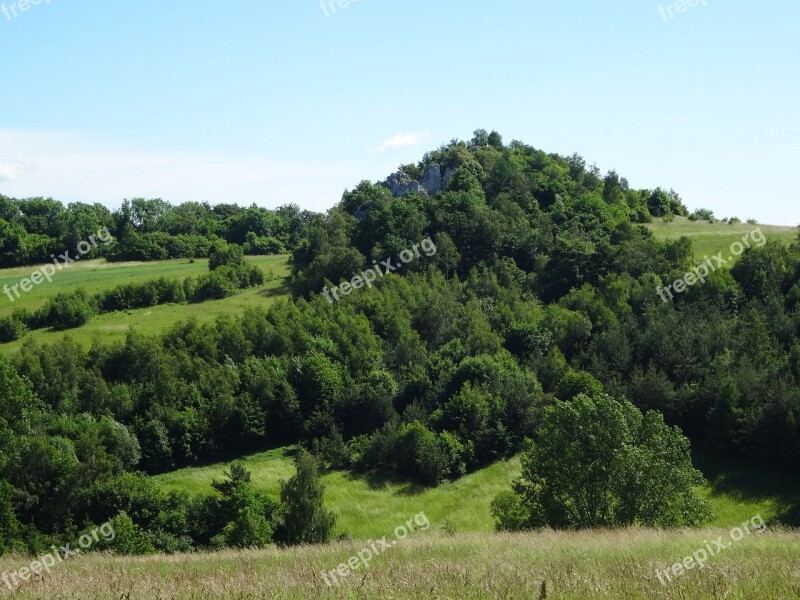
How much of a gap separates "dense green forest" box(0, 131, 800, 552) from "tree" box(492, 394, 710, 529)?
197 millimetres

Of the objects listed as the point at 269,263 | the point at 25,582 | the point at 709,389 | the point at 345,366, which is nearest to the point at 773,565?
the point at 25,582

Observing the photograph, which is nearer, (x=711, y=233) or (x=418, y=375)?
(x=418, y=375)

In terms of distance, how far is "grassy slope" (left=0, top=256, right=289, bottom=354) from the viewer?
75438 millimetres

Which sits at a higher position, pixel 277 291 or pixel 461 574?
pixel 277 291

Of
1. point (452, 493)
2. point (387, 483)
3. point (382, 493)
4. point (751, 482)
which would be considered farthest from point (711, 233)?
point (382, 493)

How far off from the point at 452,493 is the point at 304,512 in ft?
51.9

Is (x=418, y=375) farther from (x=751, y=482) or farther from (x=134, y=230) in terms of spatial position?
(x=134, y=230)

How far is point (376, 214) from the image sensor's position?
Answer: 93.9m

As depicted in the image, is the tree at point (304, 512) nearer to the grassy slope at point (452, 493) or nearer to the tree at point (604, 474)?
the grassy slope at point (452, 493)

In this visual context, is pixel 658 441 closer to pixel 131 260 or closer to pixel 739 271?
pixel 739 271

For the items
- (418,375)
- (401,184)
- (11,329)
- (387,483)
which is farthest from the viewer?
(401,184)

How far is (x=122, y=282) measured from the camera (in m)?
89.5

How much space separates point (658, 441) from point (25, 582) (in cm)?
2622

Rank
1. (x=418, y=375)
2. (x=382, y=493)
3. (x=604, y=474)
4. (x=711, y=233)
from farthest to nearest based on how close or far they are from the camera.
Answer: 1. (x=711, y=233)
2. (x=418, y=375)
3. (x=382, y=493)
4. (x=604, y=474)
